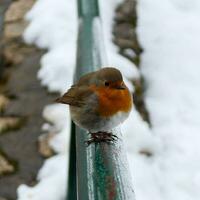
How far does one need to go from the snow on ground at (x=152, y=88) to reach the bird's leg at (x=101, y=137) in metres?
1.00

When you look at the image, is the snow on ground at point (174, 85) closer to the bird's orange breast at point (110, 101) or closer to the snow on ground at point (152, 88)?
the snow on ground at point (152, 88)

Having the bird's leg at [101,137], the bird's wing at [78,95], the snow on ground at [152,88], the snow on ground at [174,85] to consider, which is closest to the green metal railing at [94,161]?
the bird's leg at [101,137]

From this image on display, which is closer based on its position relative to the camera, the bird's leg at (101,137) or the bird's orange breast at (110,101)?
the bird's leg at (101,137)

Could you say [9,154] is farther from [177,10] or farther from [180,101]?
[177,10]

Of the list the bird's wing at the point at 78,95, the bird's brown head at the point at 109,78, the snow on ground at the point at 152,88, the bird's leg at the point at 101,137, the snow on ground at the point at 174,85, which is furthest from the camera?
the snow on ground at the point at 174,85

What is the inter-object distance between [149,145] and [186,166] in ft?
0.75

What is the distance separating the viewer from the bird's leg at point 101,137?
1606 mm

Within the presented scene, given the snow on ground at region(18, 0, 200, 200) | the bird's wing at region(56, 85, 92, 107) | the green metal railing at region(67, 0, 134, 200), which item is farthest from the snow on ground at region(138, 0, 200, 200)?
the green metal railing at region(67, 0, 134, 200)

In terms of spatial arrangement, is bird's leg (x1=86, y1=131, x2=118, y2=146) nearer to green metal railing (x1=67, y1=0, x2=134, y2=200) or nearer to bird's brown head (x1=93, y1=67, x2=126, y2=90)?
green metal railing (x1=67, y1=0, x2=134, y2=200)

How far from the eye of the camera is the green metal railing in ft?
3.86

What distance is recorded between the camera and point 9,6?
188 inches

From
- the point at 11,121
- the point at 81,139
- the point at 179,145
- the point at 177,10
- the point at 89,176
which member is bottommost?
the point at 177,10

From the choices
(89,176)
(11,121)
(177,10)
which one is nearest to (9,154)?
(11,121)

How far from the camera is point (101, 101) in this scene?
1948 millimetres
